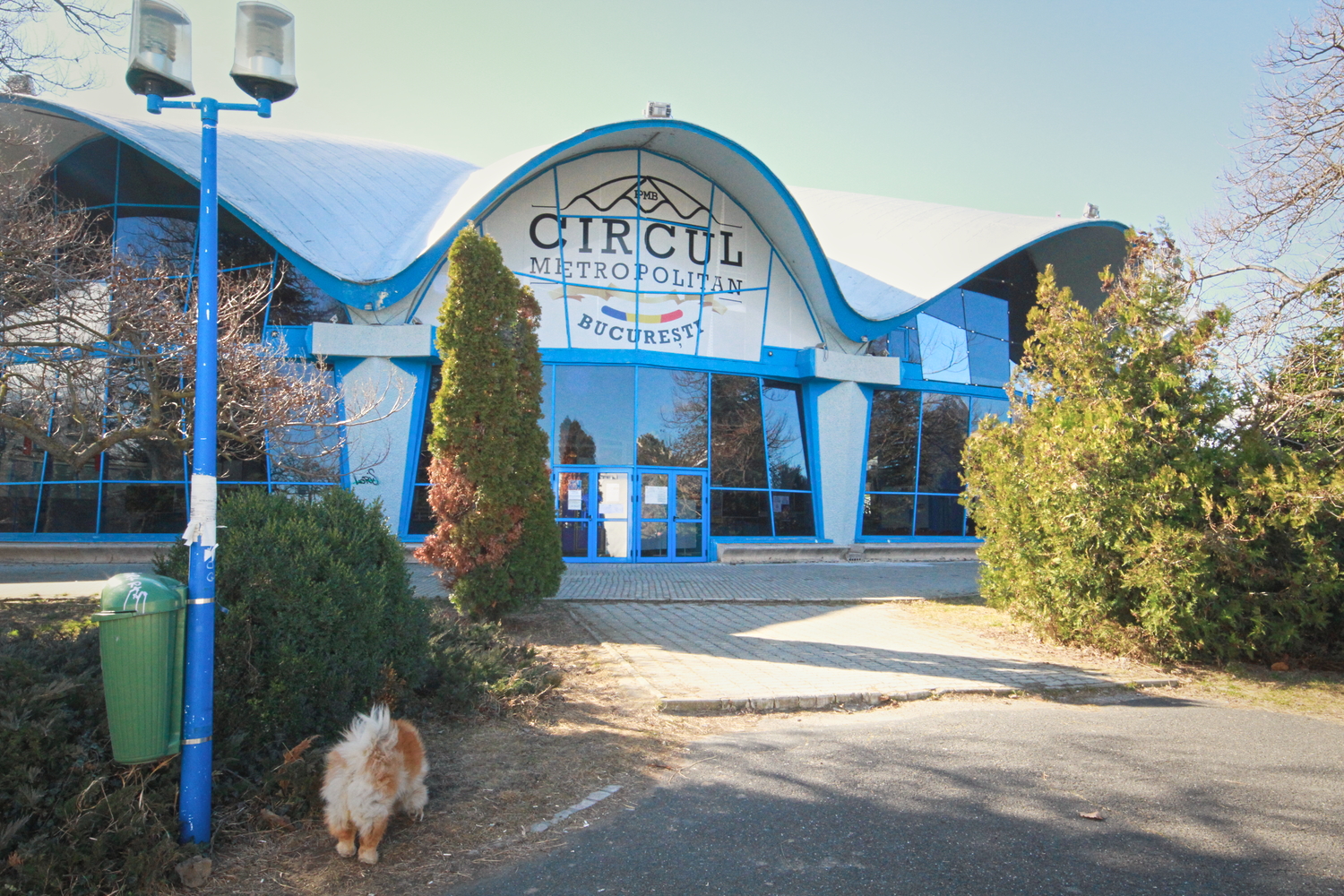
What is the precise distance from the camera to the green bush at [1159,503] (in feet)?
27.3

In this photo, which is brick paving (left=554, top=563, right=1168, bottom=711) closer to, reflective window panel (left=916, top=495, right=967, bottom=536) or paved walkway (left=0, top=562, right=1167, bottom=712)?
paved walkway (left=0, top=562, right=1167, bottom=712)

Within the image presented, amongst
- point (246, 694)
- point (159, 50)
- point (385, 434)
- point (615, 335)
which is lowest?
point (246, 694)

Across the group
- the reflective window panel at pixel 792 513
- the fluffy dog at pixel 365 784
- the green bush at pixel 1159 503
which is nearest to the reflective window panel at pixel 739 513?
the reflective window panel at pixel 792 513

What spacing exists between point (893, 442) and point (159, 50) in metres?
19.3

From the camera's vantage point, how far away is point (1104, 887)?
12.1ft

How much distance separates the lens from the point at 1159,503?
334 inches

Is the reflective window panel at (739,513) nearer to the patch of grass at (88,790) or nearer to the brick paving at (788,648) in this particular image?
the brick paving at (788,648)

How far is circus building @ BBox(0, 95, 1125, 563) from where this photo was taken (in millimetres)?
17328

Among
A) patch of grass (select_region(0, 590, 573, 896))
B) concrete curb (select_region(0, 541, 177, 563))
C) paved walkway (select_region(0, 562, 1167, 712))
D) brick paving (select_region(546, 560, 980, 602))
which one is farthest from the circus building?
patch of grass (select_region(0, 590, 573, 896))

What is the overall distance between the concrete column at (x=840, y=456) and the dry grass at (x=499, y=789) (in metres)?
13.2

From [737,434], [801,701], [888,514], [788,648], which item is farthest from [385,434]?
[801,701]

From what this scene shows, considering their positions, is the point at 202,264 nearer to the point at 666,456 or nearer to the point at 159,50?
the point at 159,50

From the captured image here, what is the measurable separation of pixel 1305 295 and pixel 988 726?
19.9ft

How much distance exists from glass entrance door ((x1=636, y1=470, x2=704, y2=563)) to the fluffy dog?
560 inches
